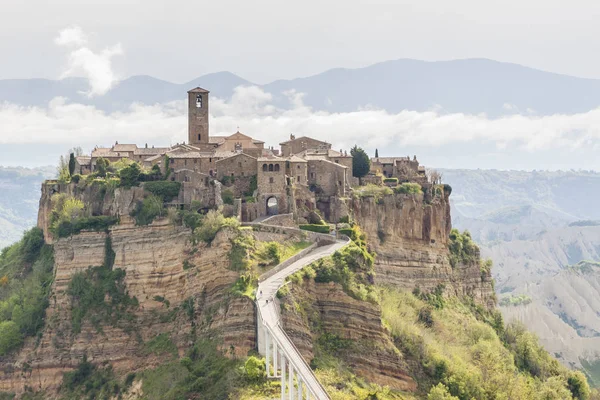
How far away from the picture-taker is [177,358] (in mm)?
66312

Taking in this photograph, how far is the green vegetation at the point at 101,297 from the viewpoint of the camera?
73.5 metres

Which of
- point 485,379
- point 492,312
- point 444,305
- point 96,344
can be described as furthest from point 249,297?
point 492,312

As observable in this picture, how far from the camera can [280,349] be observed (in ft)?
175

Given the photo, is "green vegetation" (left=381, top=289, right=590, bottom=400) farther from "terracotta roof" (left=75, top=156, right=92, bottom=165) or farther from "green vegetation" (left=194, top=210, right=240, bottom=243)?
"terracotta roof" (left=75, top=156, right=92, bottom=165)

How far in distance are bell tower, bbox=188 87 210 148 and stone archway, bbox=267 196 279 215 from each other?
14.1 m

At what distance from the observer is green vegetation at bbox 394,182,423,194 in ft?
298

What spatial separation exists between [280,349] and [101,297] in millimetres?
27274

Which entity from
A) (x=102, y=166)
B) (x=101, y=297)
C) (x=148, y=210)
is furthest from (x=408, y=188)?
(x=101, y=297)

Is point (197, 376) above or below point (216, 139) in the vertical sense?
below

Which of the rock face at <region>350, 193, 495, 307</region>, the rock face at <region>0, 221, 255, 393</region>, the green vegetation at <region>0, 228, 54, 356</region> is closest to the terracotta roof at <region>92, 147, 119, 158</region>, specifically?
the green vegetation at <region>0, 228, 54, 356</region>

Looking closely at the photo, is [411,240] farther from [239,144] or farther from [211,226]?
[211,226]

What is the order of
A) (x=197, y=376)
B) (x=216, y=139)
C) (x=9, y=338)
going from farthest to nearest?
(x=216, y=139) → (x=9, y=338) → (x=197, y=376)

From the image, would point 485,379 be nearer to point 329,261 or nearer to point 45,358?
point 329,261

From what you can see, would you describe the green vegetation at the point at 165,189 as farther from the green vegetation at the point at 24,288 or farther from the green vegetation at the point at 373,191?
the green vegetation at the point at 373,191
